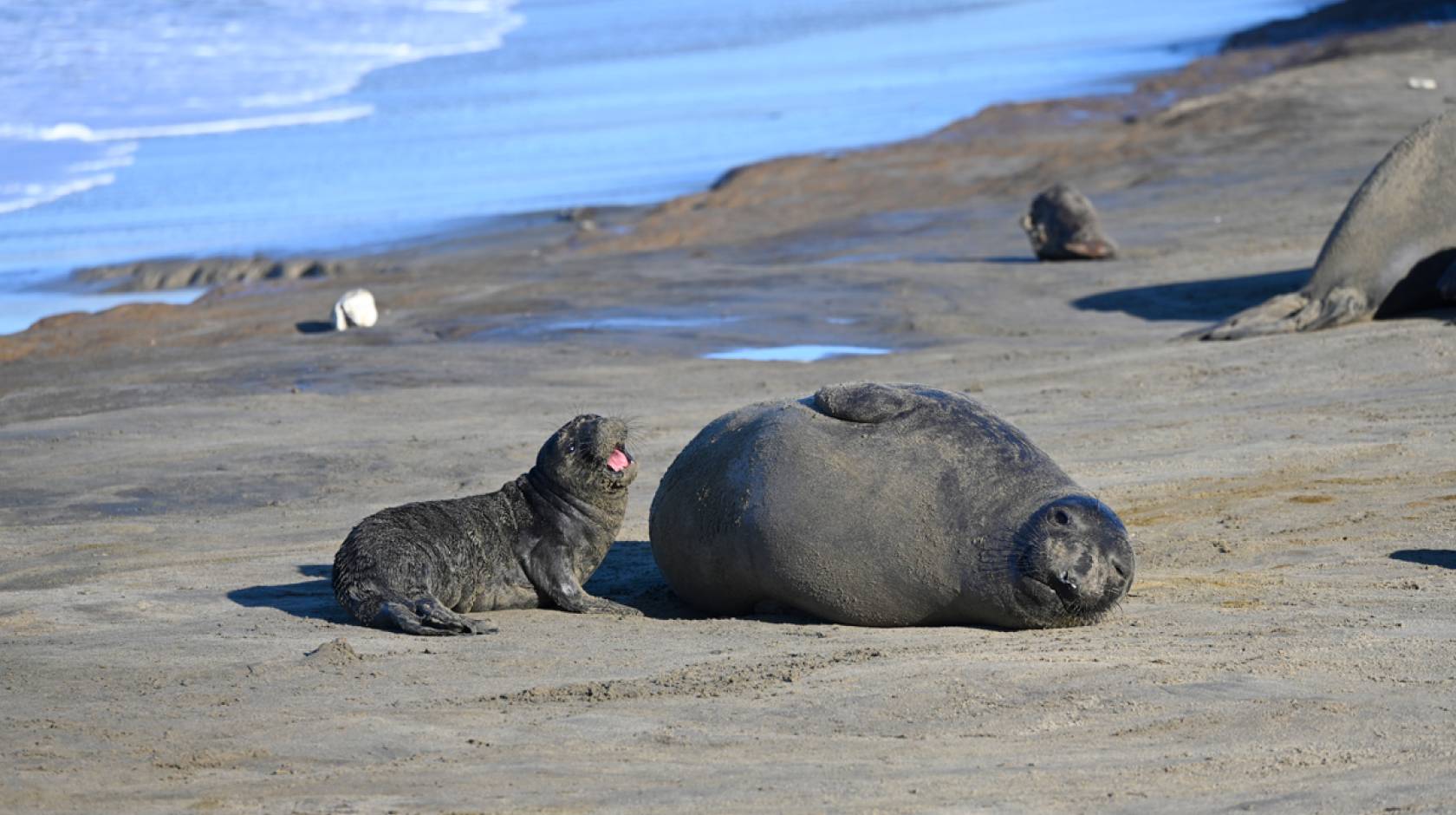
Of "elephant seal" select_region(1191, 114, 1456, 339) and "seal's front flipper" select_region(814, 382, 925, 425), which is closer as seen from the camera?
"seal's front flipper" select_region(814, 382, 925, 425)

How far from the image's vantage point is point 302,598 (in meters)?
7.30

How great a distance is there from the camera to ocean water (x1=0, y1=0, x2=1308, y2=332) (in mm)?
22438

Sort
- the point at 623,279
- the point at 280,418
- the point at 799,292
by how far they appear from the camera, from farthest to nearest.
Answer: the point at 623,279 < the point at 799,292 < the point at 280,418

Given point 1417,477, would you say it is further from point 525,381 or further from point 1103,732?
point 525,381

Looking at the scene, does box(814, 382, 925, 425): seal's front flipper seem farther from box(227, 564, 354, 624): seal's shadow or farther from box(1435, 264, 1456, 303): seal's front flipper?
box(1435, 264, 1456, 303): seal's front flipper

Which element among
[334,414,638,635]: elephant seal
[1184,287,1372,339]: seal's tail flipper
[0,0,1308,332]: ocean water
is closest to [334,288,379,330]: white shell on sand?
[0,0,1308,332]: ocean water

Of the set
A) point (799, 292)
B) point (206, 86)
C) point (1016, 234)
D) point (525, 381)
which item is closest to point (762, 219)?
point (1016, 234)

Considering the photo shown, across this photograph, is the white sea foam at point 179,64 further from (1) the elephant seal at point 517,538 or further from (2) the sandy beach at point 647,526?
(1) the elephant seal at point 517,538

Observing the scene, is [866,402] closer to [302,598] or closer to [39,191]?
[302,598]

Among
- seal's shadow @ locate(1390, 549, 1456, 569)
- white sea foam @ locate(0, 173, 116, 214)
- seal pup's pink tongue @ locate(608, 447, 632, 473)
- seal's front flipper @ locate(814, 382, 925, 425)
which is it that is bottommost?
seal's shadow @ locate(1390, 549, 1456, 569)

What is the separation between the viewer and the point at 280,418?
11719 millimetres

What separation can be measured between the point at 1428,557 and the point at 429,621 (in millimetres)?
3760

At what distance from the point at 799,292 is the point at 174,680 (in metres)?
10.4

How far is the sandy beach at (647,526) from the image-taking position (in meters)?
4.72
